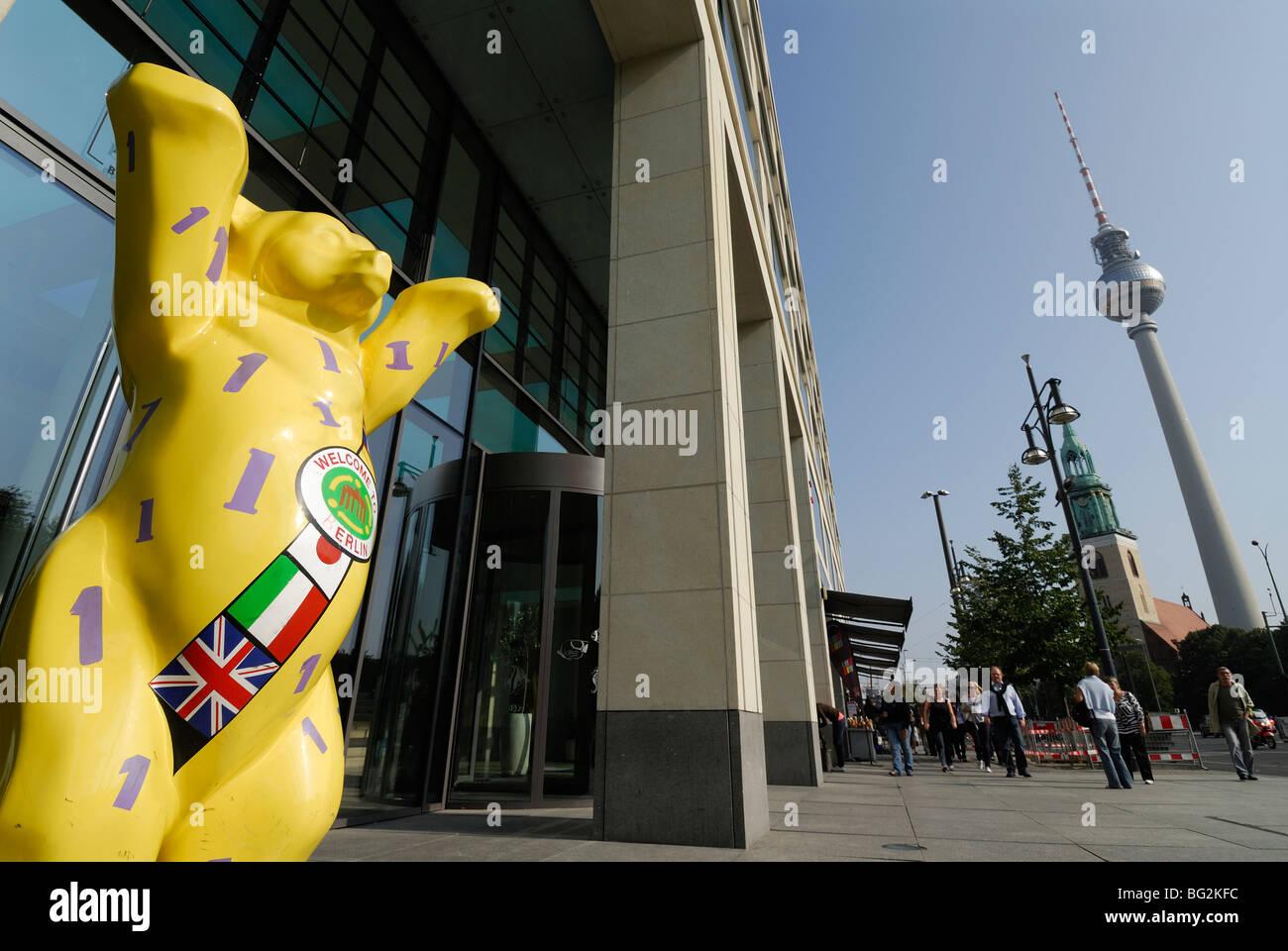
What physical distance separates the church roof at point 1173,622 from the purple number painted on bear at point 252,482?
354 ft

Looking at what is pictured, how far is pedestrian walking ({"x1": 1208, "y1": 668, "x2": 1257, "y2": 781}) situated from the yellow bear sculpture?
44.8ft

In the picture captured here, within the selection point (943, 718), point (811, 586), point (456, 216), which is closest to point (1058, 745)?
point (943, 718)

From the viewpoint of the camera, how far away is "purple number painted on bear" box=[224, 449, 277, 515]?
2.09 metres

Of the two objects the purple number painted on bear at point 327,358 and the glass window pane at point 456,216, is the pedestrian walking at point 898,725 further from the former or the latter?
the purple number painted on bear at point 327,358

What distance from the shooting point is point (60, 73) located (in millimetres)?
4551

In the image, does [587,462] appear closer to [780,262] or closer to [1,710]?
[1,710]

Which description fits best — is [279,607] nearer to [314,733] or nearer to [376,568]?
[314,733]

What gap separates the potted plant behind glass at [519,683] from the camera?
762 centimetres

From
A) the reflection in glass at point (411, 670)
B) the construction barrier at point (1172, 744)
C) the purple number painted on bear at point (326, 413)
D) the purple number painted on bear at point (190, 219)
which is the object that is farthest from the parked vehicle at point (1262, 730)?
the purple number painted on bear at point (190, 219)

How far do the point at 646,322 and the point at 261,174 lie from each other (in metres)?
3.69

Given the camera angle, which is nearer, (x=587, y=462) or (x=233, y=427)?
(x=233, y=427)

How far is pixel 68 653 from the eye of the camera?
182cm

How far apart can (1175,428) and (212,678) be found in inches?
4790

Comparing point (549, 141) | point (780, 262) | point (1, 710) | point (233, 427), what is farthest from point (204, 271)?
point (780, 262)
